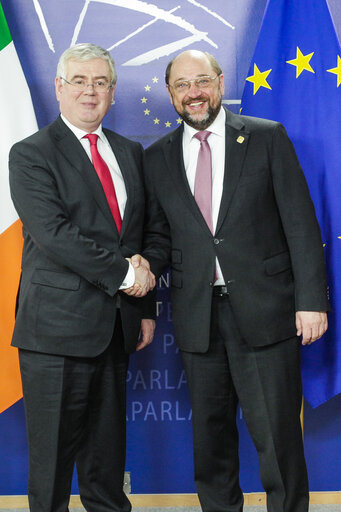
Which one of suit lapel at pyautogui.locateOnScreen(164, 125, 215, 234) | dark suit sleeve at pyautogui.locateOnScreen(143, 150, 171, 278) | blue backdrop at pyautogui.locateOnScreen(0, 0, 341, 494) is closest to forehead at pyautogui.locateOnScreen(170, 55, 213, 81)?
suit lapel at pyautogui.locateOnScreen(164, 125, 215, 234)

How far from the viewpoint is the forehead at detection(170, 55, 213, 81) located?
2.15 meters

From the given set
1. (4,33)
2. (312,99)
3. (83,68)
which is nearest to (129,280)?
(83,68)

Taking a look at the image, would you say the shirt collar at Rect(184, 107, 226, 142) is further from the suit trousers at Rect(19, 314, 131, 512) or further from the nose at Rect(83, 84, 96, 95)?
the suit trousers at Rect(19, 314, 131, 512)

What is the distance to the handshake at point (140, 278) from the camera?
79.7 inches

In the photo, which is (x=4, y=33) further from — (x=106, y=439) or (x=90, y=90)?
(x=106, y=439)

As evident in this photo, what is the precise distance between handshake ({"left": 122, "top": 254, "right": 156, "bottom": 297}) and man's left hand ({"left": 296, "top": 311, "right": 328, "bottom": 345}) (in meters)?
0.53

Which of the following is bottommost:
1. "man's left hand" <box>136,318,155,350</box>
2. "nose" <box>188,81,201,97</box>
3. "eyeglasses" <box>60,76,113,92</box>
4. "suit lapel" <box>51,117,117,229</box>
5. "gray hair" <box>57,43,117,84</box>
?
"man's left hand" <box>136,318,155,350</box>

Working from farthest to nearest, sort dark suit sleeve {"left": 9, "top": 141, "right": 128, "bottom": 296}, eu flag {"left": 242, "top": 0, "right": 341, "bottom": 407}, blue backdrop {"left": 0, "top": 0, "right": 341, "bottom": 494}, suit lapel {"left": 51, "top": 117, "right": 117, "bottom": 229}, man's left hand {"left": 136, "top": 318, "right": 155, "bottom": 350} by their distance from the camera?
1. blue backdrop {"left": 0, "top": 0, "right": 341, "bottom": 494}
2. eu flag {"left": 242, "top": 0, "right": 341, "bottom": 407}
3. man's left hand {"left": 136, "top": 318, "right": 155, "bottom": 350}
4. suit lapel {"left": 51, "top": 117, "right": 117, "bottom": 229}
5. dark suit sleeve {"left": 9, "top": 141, "right": 128, "bottom": 296}

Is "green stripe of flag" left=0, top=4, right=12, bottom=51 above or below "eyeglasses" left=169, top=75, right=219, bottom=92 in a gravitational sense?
above

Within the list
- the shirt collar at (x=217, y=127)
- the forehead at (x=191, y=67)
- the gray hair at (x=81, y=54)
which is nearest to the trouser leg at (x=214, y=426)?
the shirt collar at (x=217, y=127)

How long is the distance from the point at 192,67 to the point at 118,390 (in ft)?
3.93

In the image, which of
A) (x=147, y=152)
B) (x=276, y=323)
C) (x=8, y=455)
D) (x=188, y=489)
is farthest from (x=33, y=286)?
(x=188, y=489)

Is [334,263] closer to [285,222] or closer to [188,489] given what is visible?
[285,222]

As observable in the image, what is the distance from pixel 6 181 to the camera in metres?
2.44
